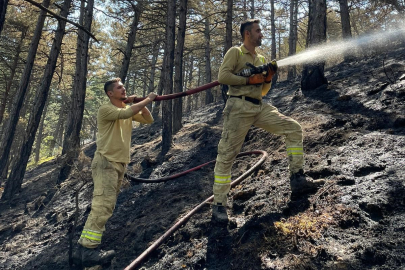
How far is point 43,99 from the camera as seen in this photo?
1066 centimetres

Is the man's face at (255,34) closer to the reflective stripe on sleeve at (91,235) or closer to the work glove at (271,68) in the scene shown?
the work glove at (271,68)

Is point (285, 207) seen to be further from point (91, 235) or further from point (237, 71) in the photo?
point (91, 235)

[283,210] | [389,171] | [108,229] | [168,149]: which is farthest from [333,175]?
[168,149]

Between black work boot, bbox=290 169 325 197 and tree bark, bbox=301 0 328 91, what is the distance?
4.98 m

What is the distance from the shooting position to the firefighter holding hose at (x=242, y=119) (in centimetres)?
378

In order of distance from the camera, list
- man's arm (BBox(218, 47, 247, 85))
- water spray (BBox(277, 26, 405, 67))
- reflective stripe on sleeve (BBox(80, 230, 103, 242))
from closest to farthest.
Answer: reflective stripe on sleeve (BBox(80, 230, 103, 242))
man's arm (BBox(218, 47, 247, 85))
water spray (BBox(277, 26, 405, 67))

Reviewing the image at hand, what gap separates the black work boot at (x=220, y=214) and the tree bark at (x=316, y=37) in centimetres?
548

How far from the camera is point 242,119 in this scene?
3824 millimetres

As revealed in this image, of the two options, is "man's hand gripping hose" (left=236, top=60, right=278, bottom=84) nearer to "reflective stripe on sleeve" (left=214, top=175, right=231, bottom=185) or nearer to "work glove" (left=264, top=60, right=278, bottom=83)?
"work glove" (left=264, top=60, right=278, bottom=83)

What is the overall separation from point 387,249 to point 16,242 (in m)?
6.92

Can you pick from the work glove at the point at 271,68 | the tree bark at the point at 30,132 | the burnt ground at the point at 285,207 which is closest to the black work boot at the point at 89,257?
the burnt ground at the point at 285,207

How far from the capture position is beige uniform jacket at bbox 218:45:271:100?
12.4ft

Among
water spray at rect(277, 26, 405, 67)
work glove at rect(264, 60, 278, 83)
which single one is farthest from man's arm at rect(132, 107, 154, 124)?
water spray at rect(277, 26, 405, 67)

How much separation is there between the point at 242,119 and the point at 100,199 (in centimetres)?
212
